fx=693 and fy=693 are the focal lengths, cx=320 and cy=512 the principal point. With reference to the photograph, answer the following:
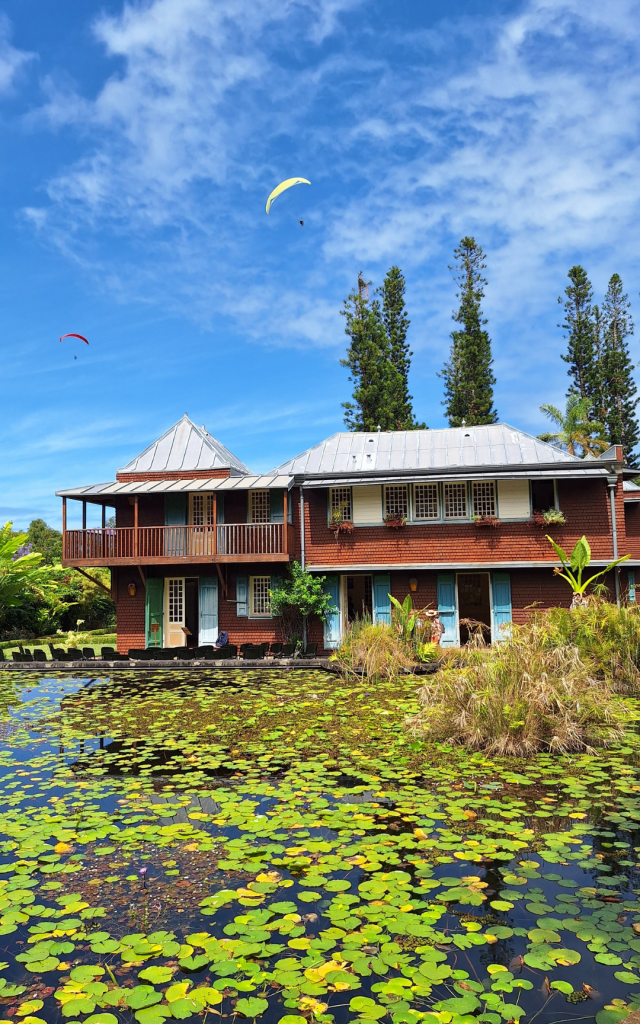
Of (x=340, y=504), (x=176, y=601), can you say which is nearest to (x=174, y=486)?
(x=176, y=601)

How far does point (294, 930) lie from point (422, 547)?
49.7 feet

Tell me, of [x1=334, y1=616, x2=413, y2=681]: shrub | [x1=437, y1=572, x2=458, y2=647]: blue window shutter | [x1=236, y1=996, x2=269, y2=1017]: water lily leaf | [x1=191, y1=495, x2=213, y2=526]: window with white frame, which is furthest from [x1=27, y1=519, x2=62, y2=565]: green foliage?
[x1=236, y1=996, x2=269, y2=1017]: water lily leaf

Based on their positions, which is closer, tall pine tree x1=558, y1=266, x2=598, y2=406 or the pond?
the pond

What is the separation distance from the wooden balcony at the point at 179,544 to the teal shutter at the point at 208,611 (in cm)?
120

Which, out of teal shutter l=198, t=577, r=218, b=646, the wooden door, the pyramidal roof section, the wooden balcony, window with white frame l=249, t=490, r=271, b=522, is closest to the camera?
the wooden balcony

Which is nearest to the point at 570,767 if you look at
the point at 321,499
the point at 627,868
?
the point at 627,868

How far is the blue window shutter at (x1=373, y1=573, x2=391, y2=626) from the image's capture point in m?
19.1

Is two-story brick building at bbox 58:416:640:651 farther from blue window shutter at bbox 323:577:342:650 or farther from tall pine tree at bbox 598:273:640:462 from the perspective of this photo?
tall pine tree at bbox 598:273:640:462

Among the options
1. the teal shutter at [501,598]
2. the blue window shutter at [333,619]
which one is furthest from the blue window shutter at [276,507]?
the teal shutter at [501,598]

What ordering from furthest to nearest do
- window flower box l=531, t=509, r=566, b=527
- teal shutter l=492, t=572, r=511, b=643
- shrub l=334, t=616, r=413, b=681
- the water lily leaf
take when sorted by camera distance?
teal shutter l=492, t=572, r=511, b=643, window flower box l=531, t=509, r=566, b=527, shrub l=334, t=616, r=413, b=681, the water lily leaf

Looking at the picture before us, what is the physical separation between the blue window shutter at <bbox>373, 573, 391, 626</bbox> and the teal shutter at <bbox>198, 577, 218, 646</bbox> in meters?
4.55

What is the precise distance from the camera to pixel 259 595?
20.0m

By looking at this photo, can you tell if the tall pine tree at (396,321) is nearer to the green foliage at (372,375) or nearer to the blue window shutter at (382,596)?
the green foliage at (372,375)

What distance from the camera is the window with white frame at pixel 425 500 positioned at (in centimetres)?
1916
